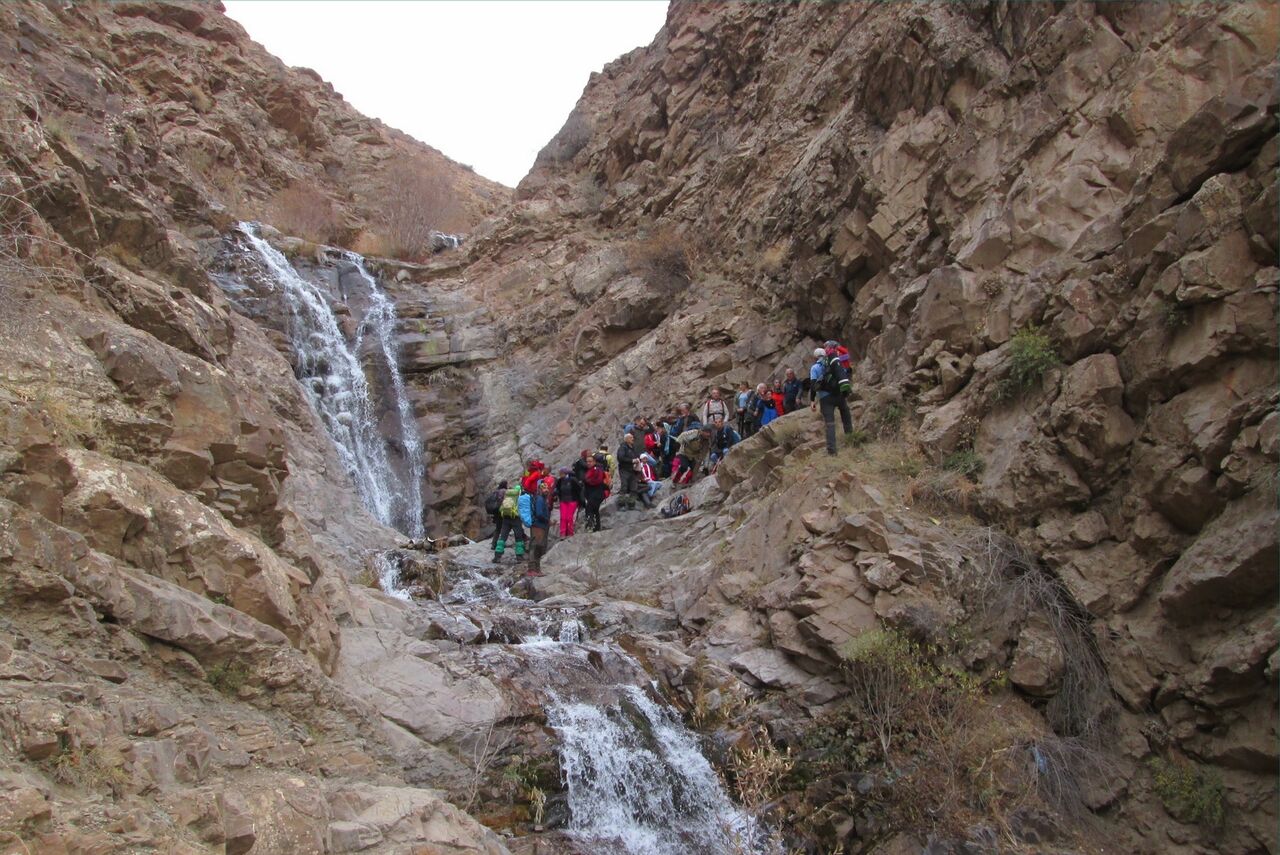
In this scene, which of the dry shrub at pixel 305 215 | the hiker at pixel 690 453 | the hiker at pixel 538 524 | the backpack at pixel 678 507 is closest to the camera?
the hiker at pixel 538 524

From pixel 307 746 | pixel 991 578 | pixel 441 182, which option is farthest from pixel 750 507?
pixel 441 182

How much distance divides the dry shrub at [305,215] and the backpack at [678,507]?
64.3ft

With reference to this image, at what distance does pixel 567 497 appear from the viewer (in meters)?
14.9

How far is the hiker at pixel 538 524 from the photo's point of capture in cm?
1316

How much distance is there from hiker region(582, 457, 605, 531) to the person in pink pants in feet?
0.73

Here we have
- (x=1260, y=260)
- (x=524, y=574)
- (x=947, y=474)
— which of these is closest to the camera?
(x=1260, y=260)

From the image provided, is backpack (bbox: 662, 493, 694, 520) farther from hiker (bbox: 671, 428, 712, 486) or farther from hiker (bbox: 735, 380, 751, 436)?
hiker (bbox: 735, 380, 751, 436)

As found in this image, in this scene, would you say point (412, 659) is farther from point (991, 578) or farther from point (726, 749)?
point (991, 578)

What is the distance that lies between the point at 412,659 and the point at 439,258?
75.5 feet

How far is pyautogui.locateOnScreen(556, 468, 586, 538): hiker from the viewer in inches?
584

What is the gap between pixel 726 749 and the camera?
8.13 metres

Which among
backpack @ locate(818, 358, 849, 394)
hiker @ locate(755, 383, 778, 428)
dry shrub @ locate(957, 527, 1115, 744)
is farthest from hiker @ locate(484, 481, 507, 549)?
dry shrub @ locate(957, 527, 1115, 744)

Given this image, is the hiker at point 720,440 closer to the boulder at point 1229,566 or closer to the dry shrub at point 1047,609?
the dry shrub at point 1047,609

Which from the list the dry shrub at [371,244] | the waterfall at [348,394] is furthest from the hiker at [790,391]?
the dry shrub at [371,244]
